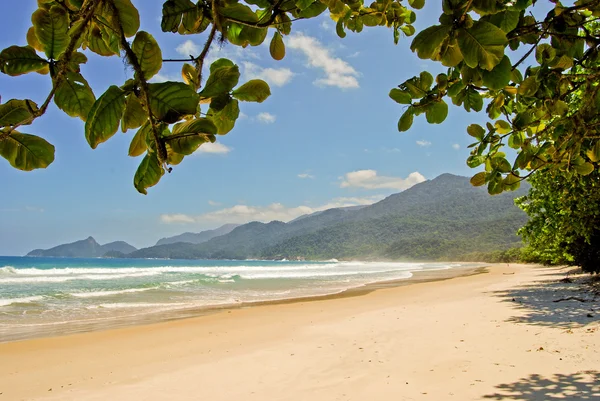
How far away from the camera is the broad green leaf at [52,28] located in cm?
52

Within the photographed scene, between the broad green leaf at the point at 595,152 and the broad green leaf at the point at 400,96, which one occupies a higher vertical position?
the broad green leaf at the point at 400,96

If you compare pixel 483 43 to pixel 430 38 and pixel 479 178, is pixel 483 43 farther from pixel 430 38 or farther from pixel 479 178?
pixel 479 178

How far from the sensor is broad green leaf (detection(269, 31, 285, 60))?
3.11 ft

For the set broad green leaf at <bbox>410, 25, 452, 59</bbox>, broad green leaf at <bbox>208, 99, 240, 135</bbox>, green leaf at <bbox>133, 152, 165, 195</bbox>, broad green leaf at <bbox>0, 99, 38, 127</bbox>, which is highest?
broad green leaf at <bbox>410, 25, 452, 59</bbox>

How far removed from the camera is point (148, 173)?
0.57m

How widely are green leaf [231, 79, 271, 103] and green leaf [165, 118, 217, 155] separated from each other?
0.13 metres

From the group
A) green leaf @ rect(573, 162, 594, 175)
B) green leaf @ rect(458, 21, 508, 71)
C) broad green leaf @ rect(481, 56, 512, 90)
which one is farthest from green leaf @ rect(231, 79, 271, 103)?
green leaf @ rect(573, 162, 594, 175)

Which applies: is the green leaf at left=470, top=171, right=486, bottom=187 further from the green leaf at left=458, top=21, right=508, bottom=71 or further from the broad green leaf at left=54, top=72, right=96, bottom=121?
the broad green leaf at left=54, top=72, right=96, bottom=121

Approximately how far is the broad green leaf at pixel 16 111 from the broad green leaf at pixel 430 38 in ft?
2.15

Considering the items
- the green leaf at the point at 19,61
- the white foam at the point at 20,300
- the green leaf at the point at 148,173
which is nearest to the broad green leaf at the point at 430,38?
the green leaf at the point at 148,173

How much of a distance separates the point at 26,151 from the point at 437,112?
1.07m

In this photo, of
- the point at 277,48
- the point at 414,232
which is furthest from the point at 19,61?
the point at 414,232

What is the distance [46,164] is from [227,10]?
426 millimetres

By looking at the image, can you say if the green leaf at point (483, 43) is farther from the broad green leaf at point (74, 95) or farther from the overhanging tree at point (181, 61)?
the broad green leaf at point (74, 95)
